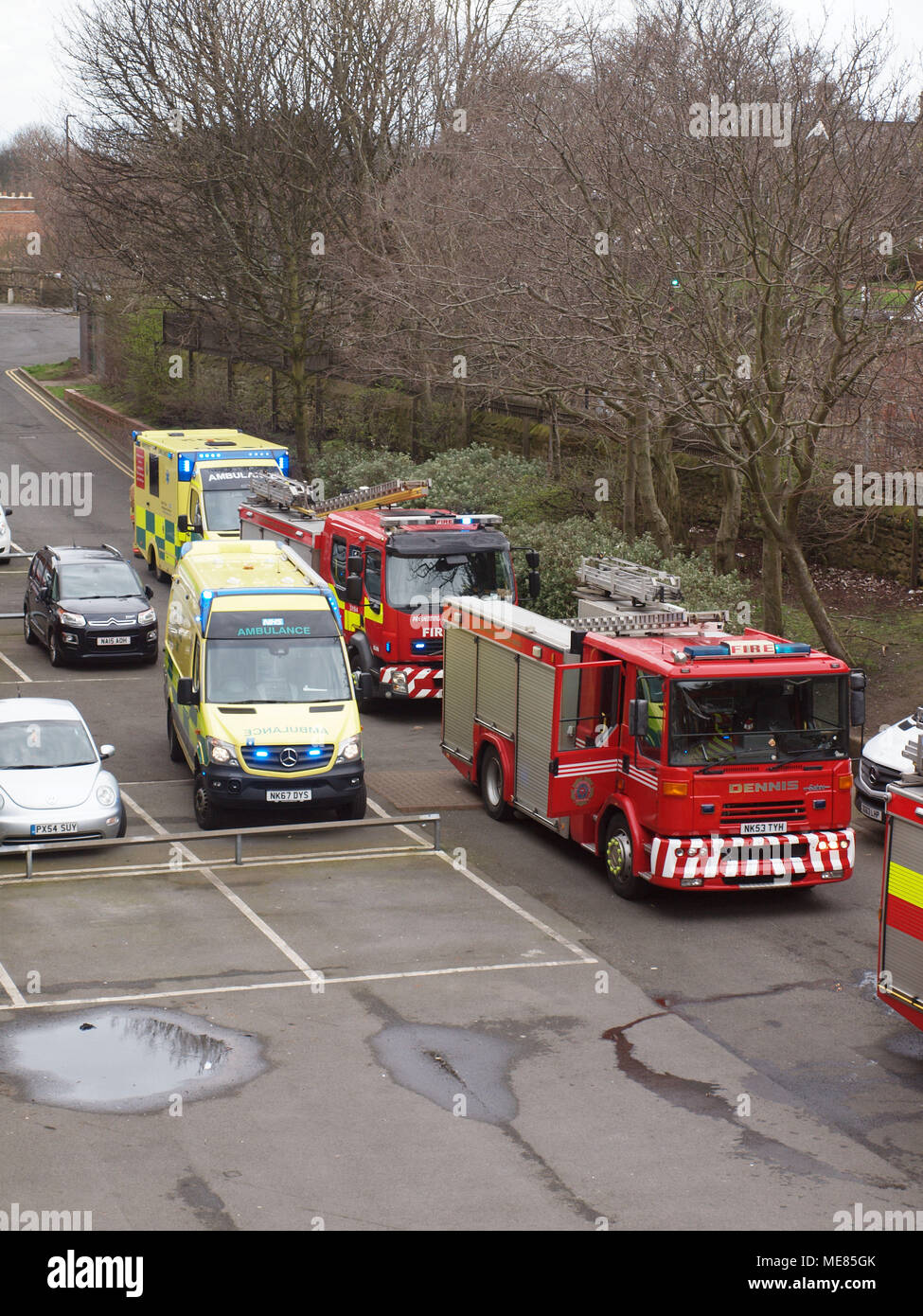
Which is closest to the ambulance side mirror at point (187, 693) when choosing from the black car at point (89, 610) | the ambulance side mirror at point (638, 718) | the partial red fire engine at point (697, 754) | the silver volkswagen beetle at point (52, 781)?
the silver volkswagen beetle at point (52, 781)

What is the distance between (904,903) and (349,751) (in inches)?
303

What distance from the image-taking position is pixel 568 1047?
1171cm

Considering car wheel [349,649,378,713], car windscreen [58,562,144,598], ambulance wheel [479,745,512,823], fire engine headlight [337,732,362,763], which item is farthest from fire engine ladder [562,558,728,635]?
car windscreen [58,562,144,598]

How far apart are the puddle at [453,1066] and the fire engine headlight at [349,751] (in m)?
5.68

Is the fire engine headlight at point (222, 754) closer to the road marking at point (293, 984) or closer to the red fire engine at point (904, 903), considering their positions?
the road marking at point (293, 984)

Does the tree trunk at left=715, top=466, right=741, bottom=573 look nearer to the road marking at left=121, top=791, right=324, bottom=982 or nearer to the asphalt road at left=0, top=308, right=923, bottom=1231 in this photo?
the asphalt road at left=0, top=308, right=923, bottom=1231

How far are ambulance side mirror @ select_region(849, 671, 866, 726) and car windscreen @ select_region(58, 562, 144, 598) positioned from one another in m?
15.2

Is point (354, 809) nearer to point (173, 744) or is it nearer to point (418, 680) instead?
point (173, 744)

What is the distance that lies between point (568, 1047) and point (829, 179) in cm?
1392

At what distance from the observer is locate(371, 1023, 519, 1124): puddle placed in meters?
10.6

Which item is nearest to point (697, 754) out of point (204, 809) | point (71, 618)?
point (204, 809)

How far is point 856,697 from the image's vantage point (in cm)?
1487

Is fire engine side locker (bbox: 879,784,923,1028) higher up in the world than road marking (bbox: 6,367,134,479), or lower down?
lower down
